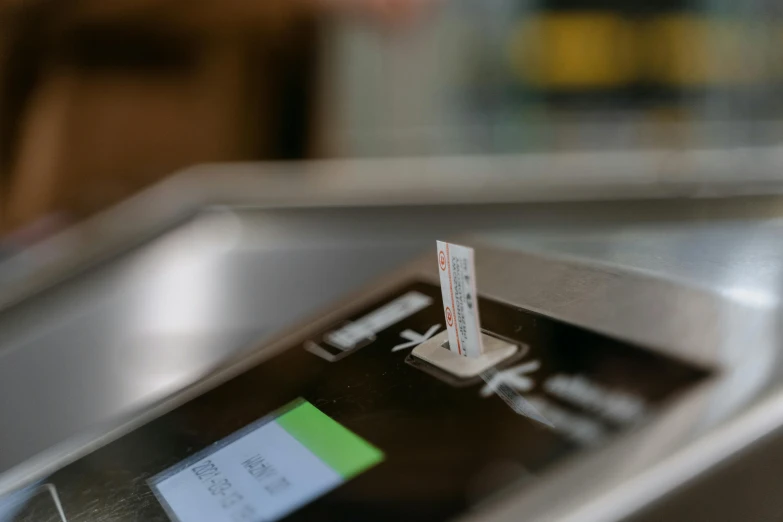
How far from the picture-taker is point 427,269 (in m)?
0.37

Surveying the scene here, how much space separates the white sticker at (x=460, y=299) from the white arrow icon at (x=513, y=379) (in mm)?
18

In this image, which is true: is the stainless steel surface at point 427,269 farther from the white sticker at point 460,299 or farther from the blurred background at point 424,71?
the blurred background at point 424,71

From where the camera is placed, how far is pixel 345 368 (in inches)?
12.4

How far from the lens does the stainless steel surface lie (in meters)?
0.20

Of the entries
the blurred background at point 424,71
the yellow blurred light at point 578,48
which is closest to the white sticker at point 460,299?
the blurred background at point 424,71

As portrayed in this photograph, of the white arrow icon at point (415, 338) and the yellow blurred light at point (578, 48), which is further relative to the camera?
the yellow blurred light at point (578, 48)

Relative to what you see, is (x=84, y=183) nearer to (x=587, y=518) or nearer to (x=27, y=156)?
(x=27, y=156)

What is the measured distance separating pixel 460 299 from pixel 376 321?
2.9 inches

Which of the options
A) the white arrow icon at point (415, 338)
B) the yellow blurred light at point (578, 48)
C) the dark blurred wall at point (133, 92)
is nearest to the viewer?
the white arrow icon at point (415, 338)

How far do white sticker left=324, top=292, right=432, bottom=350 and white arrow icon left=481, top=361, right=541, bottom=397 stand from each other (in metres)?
0.09

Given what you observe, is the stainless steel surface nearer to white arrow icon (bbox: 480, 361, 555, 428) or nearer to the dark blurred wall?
white arrow icon (bbox: 480, 361, 555, 428)

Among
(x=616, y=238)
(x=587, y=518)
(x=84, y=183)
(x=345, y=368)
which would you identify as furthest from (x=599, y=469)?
(x=84, y=183)

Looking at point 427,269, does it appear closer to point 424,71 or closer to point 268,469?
point 268,469

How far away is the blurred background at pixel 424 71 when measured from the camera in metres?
1.27
